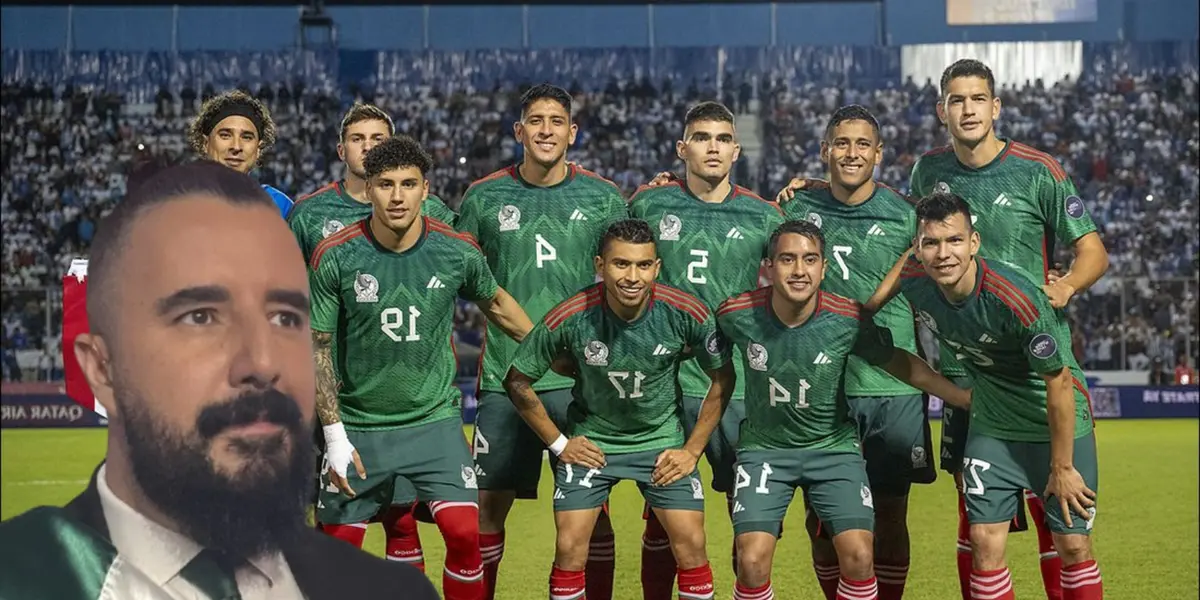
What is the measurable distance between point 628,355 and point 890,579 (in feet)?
5.71

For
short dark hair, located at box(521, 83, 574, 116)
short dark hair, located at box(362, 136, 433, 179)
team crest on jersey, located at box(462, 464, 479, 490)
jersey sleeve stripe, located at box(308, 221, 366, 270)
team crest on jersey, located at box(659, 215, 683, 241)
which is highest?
short dark hair, located at box(521, 83, 574, 116)

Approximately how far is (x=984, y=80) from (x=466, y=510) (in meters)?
2.66

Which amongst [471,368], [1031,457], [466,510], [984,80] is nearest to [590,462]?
[466,510]

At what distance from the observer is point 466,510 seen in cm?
502

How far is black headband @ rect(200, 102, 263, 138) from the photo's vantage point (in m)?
4.55

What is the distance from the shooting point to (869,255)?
593 cm

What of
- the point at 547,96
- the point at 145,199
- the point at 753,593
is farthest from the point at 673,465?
the point at 145,199

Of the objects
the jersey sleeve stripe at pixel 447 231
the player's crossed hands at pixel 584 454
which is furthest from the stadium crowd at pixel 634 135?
the player's crossed hands at pixel 584 454

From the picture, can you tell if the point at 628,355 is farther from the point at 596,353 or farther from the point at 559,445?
the point at 559,445

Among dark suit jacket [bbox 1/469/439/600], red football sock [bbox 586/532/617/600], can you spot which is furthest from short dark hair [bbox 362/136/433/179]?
dark suit jacket [bbox 1/469/439/600]

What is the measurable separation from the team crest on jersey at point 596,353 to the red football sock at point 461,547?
0.71 meters

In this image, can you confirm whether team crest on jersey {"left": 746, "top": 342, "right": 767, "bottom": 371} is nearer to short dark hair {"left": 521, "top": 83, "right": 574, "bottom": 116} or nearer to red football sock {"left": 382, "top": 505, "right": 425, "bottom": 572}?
short dark hair {"left": 521, "top": 83, "right": 574, "bottom": 116}

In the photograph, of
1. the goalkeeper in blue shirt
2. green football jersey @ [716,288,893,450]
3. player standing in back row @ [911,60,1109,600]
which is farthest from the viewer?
A: player standing in back row @ [911,60,1109,600]

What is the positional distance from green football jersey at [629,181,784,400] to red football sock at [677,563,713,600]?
0.97 meters
